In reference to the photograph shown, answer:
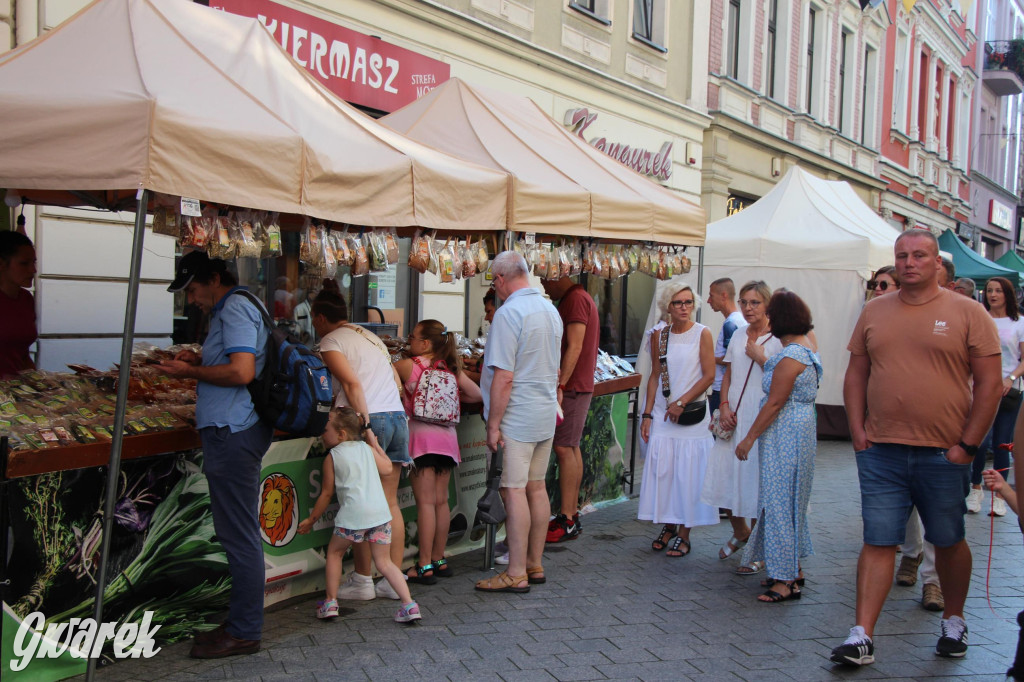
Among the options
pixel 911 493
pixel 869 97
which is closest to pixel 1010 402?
pixel 911 493

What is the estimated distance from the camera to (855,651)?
4.19 metres

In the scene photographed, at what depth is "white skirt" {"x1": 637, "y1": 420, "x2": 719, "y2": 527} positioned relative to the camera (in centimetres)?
612

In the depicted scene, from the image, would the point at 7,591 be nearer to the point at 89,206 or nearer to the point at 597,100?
the point at 89,206

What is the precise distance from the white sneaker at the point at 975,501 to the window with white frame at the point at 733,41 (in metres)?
11.0

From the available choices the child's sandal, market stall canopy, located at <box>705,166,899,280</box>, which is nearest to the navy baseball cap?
the child's sandal

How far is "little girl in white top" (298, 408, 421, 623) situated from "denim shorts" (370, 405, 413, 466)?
0.21 meters

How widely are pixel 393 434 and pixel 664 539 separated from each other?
89.5 inches

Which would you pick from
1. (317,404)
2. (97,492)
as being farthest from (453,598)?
(97,492)

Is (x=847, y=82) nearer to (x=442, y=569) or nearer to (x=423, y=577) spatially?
(x=442, y=569)

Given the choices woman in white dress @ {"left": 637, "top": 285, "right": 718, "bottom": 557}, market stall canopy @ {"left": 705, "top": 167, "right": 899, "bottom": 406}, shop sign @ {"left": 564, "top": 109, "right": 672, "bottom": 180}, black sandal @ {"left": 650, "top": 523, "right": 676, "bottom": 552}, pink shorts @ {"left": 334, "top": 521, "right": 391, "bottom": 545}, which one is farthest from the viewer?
shop sign @ {"left": 564, "top": 109, "right": 672, "bottom": 180}

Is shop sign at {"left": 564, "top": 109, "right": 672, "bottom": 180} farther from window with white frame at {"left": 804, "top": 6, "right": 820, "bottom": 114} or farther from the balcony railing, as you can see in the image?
the balcony railing

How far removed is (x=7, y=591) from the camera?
359cm

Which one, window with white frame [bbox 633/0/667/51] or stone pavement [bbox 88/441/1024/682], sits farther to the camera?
window with white frame [bbox 633/0/667/51]

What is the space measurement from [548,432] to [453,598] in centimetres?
106
